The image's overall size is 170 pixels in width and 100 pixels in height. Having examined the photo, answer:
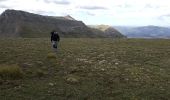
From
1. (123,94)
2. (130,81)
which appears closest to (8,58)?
(130,81)

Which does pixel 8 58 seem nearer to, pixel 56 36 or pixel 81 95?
pixel 56 36

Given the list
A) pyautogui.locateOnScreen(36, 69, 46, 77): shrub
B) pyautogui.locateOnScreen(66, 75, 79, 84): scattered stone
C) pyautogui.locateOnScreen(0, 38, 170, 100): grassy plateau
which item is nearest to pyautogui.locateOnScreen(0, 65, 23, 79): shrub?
pyautogui.locateOnScreen(0, 38, 170, 100): grassy plateau

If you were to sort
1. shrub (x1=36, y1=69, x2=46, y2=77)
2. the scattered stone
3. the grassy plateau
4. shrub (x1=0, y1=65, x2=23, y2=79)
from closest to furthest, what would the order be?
the grassy plateau → the scattered stone → shrub (x1=0, y1=65, x2=23, y2=79) → shrub (x1=36, y1=69, x2=46, y2=77)

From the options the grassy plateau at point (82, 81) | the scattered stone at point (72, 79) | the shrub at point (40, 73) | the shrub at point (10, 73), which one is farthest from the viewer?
the shrub at point (40, 73)

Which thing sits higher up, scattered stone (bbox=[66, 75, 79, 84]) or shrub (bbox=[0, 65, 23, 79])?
shrub (bbox=[0, 65, 23, 79])

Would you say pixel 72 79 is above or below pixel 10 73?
below

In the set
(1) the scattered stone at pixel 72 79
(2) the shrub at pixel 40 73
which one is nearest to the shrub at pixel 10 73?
(2) the shrub at pixel 40 73

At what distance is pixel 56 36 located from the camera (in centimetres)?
3528

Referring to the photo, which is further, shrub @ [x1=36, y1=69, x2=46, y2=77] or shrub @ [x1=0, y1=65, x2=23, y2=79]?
shrub @ [x1=36, y1=69, x2=46, y2=77]

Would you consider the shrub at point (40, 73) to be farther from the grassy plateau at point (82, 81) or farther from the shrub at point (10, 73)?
the shrub at point (10, 73)

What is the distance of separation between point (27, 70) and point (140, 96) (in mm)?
8671

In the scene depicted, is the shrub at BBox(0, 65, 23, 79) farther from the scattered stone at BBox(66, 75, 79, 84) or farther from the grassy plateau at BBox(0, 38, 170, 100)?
the scattered stone at BBox(66, 75, 79, 84)

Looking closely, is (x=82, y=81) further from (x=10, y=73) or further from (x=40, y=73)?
(x=10, y=73)

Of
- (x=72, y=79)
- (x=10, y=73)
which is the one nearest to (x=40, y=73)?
(x=10, y=73)
